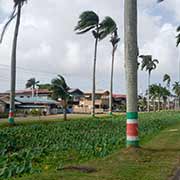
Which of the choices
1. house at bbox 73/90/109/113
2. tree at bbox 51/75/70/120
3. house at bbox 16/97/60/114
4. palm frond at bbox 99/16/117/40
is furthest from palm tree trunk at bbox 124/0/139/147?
house at bbox 73/90/109/113

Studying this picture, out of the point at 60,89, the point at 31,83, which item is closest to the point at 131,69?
the point at 60,89

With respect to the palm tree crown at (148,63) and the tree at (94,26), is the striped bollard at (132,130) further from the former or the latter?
the palm tree crown at (148,63)

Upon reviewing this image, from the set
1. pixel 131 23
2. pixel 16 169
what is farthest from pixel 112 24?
pixel 16 169

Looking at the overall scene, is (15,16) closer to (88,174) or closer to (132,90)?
(132,90)

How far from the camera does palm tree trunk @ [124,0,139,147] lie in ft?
50.1

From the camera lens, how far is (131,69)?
15.3 meters

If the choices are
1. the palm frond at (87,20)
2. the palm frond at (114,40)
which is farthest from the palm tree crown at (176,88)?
the palm frond at (87,20)

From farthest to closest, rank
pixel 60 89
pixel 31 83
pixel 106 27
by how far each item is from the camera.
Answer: pixel 31 83 → pixel 106 27 → pixel 60 89

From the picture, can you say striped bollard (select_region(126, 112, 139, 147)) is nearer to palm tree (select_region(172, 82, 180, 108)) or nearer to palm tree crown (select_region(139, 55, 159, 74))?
palm tree crown (select_region(139, 55, 159, 74))

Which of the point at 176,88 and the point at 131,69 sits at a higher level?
the point at 176,88

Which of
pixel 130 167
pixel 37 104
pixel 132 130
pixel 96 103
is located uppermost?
pixel 96 103

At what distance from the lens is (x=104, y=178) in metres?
9.53

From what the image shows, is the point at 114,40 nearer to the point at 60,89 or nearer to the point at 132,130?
the point at 60,89

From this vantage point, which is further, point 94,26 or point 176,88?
point 176,88
